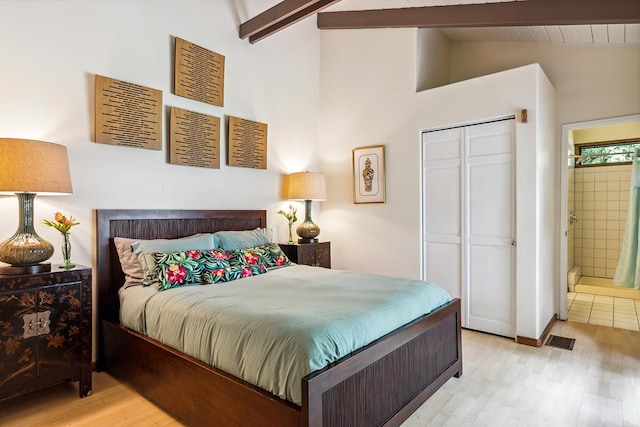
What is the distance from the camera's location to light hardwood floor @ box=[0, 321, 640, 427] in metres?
2.02

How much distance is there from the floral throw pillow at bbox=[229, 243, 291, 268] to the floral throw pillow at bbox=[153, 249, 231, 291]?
0.15 meters

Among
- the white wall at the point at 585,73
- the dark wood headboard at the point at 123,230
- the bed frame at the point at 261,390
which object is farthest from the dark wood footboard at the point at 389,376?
the white wall at the point at 585,73

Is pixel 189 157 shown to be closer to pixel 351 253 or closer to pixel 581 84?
pixel 351 253

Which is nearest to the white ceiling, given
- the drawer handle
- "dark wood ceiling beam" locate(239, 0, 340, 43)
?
"dark wood ceiling beam" locate(239, 0, 340, 43)

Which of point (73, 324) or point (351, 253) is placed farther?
point (351, 253)

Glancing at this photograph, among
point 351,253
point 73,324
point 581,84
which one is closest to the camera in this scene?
point 73,324

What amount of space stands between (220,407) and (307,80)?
3.83 m

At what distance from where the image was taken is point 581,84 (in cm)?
359

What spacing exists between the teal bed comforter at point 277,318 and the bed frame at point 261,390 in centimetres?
5

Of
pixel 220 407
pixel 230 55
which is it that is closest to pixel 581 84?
pixel 230 55

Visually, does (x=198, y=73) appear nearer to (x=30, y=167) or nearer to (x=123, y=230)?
(x=123, y=230)

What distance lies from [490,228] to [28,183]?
3.49 meters

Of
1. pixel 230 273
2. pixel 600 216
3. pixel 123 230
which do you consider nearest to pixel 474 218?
pixel 230 273

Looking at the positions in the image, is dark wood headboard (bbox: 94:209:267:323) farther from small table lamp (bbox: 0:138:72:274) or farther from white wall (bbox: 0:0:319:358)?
small table lamp (bbox: 0:138:72:274)
